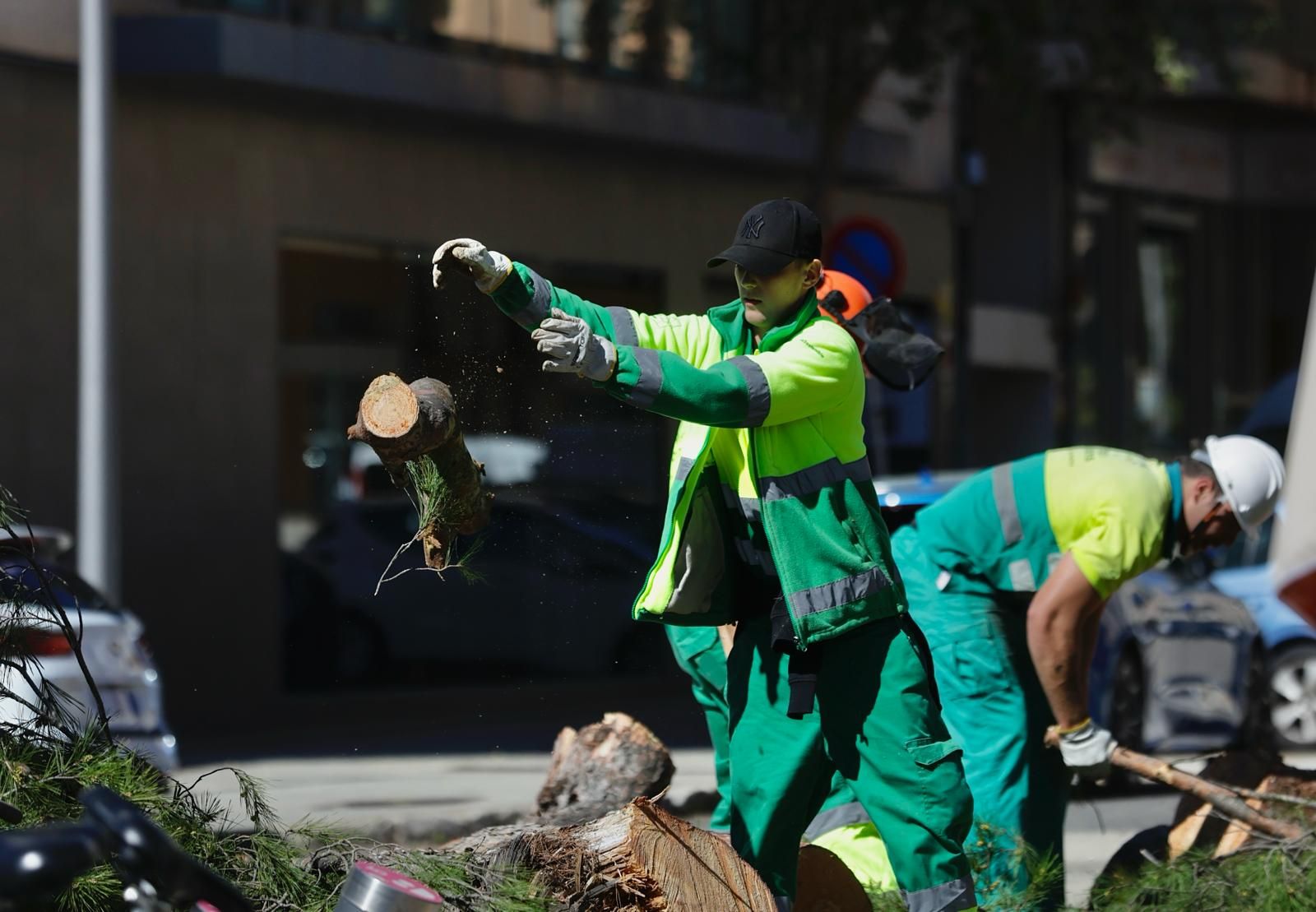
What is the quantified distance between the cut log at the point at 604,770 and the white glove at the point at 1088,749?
3.73 ft

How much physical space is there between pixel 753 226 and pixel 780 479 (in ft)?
1.85

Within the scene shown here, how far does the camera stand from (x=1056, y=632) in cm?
579

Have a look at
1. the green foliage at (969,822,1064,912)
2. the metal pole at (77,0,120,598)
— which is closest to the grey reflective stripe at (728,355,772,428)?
the green foliage at (969,822,1064,912)

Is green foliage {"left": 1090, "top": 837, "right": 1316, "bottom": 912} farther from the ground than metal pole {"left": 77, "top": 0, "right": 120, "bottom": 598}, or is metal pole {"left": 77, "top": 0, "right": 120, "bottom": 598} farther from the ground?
metal pole {"left": 77, "top": 0, "right": 120, "bottom": 598}

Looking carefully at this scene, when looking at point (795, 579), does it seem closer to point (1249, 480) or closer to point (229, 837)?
point (229, 837)

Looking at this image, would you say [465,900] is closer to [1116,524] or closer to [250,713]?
[1116,524]

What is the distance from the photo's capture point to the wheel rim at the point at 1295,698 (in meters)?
13.8

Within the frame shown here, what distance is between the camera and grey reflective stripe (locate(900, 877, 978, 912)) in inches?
190

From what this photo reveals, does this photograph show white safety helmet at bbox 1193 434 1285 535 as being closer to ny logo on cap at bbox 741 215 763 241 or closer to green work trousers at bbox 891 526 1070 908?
green work trousers at bbox 891 526 1070 908

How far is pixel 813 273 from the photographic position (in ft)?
16.3

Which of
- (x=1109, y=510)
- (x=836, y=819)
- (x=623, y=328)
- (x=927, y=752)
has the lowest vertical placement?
(x=836, y=819)

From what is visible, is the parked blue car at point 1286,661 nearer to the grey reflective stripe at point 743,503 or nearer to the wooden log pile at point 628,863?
the grey reflective stripe at point 743,503

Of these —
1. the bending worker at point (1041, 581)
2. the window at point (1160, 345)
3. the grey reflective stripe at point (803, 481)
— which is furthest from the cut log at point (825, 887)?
the window at point (1160, 345)

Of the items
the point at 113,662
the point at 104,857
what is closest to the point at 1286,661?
the point at 113,662
